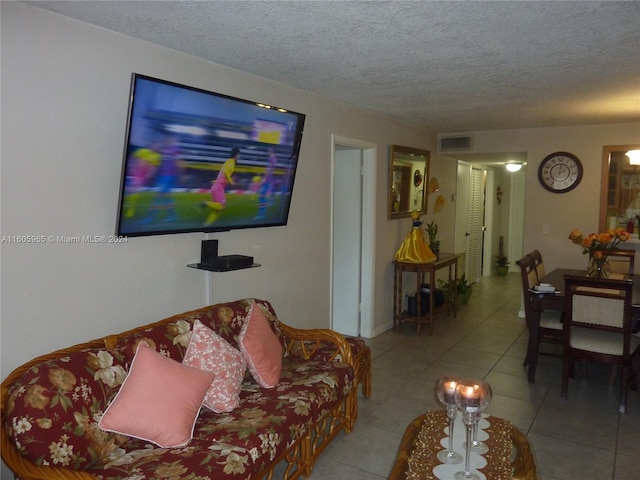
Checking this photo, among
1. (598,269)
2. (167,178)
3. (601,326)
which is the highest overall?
(167,178)

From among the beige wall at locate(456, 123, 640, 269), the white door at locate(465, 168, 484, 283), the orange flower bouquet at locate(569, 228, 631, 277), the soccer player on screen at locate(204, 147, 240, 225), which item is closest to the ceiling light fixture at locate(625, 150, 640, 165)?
the beige wall at locate(456, 123, 640, 269)

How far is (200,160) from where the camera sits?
272 centimetres

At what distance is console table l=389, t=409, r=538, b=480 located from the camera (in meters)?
1.96

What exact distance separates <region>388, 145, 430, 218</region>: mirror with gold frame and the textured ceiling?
119cm

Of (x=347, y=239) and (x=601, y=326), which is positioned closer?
(x=601, y=326)

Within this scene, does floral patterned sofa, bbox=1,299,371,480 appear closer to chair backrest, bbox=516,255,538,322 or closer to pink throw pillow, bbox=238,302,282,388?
pink throw pillow, bbox=238,302,282,388

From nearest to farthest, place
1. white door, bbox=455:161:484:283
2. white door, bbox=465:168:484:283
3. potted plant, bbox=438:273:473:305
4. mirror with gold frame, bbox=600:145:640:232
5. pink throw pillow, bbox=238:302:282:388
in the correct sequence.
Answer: pink throw pillow, bbox=238:302:282:388, mirror with gold frame, bbox=600:145:640:232, potted plant, bbox=438:273:473:305, white door, bbox=455:161:484:283, white door, bbox=465:168:484:283

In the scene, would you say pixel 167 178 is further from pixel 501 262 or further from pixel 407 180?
pixel 501 262

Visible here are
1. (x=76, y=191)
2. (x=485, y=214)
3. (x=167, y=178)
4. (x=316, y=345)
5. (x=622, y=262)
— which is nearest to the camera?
(x=76, y=191)

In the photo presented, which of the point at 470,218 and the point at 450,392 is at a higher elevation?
the point at 470,218

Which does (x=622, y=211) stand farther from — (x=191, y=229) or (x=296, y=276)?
(x=191, y=229)

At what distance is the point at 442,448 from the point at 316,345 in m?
1.25

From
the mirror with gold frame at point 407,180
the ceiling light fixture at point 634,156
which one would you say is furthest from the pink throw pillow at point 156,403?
the ceiling light fixture at point 634,156

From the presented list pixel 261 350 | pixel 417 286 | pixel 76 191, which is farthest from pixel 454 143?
pixel 76 191
